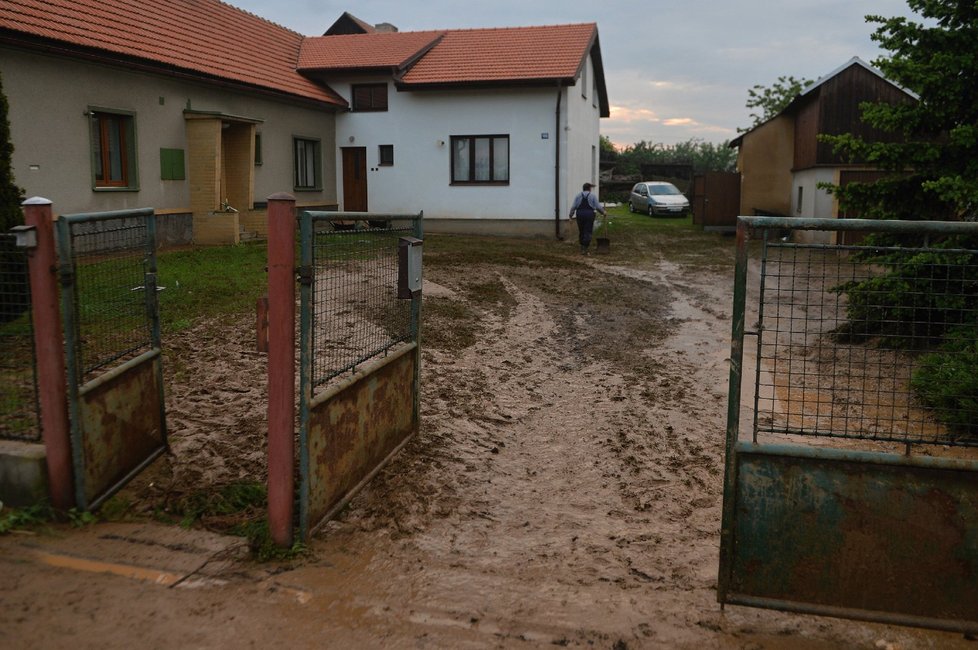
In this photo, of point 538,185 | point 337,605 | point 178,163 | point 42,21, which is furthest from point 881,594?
point 538,185

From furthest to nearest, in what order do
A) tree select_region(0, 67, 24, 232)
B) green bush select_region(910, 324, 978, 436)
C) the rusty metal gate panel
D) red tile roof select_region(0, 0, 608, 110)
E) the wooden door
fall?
the wooden door, red tile roof select_region(0, 0, 608, 110), tree select_region(0, 67, 24, 232), green bush select_region(910, 324, 978, 436), the rusty metal gate panel

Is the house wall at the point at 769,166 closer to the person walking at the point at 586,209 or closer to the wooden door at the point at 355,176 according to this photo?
the person walking at the point at 586,209

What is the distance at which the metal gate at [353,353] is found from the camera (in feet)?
13.8

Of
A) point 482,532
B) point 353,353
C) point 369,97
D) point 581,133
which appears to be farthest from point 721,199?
point 482,532

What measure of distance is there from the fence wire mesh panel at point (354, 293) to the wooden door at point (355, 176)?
19499 millimetres

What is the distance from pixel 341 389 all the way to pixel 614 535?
1.73 m

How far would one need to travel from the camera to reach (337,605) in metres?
3.77

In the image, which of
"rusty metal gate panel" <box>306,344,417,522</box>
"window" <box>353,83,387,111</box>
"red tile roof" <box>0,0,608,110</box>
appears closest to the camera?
"rusty metal gate panel" <box>306,344,417,522</box>

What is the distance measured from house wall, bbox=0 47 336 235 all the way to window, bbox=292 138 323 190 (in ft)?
6.54

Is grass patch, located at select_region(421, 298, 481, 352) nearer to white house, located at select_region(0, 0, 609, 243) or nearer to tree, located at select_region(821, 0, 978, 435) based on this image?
tree, located at select_region(821, 0, 978, 435)

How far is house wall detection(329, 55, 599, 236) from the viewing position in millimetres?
22922

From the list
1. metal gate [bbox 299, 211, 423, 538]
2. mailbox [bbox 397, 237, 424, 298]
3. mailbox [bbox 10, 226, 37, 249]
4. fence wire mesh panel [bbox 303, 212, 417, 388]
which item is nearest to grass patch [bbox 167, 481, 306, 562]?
metal gate [bbox 299, 211, 423, 538]

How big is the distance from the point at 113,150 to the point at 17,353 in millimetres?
12334

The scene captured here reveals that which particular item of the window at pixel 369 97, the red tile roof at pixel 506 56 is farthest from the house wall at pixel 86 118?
the red tile roof at pixel 506 56
